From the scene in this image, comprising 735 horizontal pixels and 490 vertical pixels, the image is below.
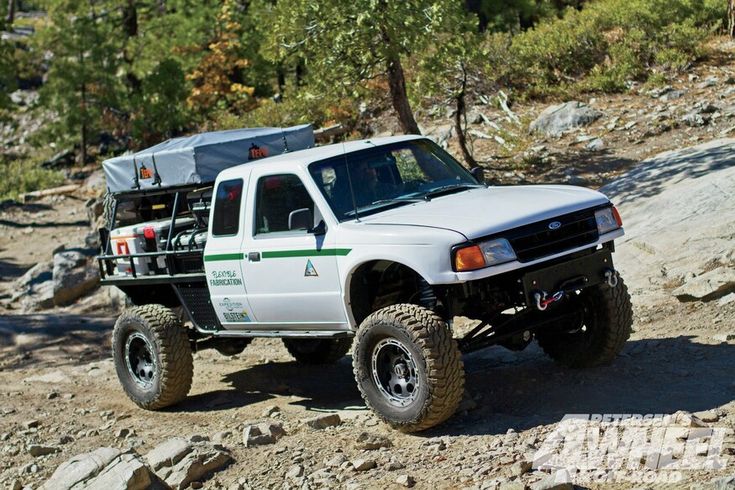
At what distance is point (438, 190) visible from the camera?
792 cm

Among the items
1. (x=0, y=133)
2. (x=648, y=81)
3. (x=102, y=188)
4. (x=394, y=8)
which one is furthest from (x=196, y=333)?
(x=0, y=133)

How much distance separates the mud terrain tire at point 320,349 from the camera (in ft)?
33.0

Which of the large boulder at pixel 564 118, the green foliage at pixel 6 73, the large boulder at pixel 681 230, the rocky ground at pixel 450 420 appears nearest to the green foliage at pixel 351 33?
the rocky ground at pixel 450 420

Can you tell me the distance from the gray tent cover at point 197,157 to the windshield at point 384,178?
1551 mm

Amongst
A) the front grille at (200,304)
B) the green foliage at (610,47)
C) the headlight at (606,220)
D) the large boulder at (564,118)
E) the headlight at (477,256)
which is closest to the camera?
the headlight at (477,256)

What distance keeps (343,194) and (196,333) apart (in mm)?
2408

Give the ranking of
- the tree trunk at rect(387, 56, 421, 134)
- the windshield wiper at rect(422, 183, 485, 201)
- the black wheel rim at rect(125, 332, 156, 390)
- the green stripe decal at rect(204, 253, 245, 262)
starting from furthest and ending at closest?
1. the tree trunk at rect(387, 56, 421, 134)
2. the black wheel rim at rect(125, 332, 156, 390)
3. the green stripe decal at rect(204, 253, 245, 262)
4. the windshield wiper at rect(422, 183, 485, 201)

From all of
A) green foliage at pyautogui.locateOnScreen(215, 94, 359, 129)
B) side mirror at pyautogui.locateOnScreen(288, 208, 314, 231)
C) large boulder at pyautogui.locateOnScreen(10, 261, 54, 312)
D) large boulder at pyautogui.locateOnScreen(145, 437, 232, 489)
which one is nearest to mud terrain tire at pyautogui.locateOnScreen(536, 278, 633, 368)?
side mirror at pyautogui.locateOnScreen(288, 208, 314, 231)

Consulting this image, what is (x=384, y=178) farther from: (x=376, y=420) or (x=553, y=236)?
(x=376, y=420)

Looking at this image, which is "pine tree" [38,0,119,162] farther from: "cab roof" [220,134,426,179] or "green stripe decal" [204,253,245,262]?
"cab roof" [220,134,426,179]

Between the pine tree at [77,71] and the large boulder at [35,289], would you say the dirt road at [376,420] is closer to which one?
the large boulder at [35,289]

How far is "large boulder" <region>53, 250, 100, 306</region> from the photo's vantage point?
53.2 feet

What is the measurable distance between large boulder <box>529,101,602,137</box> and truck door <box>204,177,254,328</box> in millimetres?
9941

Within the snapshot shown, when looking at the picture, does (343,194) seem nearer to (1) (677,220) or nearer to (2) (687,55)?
(1) (677,220)
